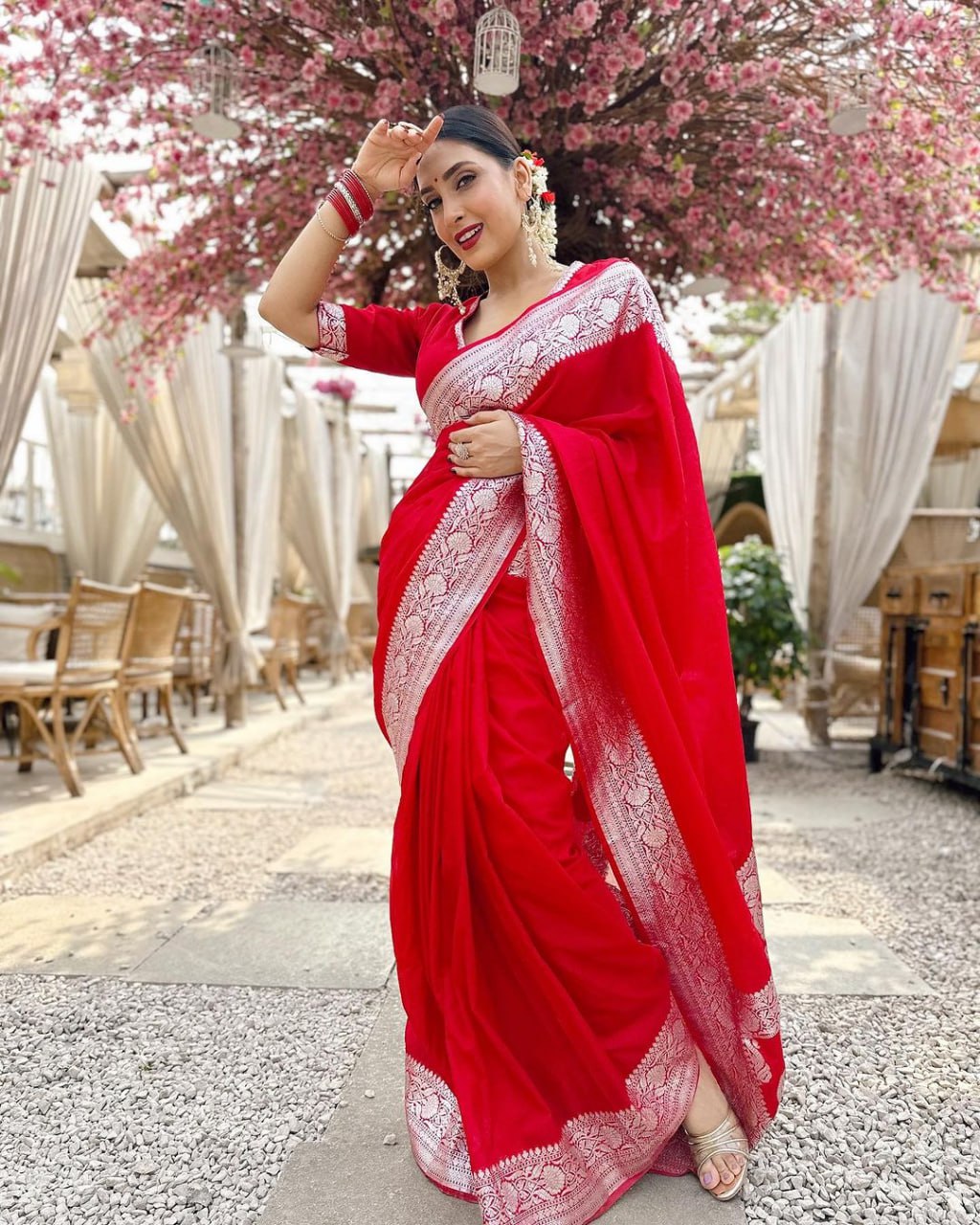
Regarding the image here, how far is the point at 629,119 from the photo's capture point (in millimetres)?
2598

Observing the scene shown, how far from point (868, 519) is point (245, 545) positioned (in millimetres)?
3997

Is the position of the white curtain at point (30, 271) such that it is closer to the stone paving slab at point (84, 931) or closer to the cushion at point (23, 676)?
the cushion at point (23, 676)

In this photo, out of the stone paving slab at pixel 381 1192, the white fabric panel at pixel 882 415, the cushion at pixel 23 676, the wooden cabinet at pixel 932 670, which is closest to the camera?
the stone paving slab at pixel 381 1192

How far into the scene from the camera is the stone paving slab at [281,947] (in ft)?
7.34

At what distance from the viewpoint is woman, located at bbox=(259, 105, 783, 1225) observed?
135cm

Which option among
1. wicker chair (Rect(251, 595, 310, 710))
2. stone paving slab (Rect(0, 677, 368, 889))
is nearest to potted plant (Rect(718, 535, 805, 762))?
stone paving slab (Rect(0, 677, 368, 889))

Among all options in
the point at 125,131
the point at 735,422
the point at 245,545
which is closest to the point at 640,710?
the point at 125,131

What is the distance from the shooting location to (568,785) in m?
1.43

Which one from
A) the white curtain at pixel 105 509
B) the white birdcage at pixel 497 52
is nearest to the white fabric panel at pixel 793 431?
the white birdcage at pixel 497 52

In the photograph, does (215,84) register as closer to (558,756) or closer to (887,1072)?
(558,756)

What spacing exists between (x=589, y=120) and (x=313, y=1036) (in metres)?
2.33

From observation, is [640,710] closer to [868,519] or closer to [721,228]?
[721,228]

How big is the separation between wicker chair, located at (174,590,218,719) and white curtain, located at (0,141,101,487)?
315cm

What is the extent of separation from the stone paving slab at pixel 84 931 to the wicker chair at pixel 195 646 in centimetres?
373
